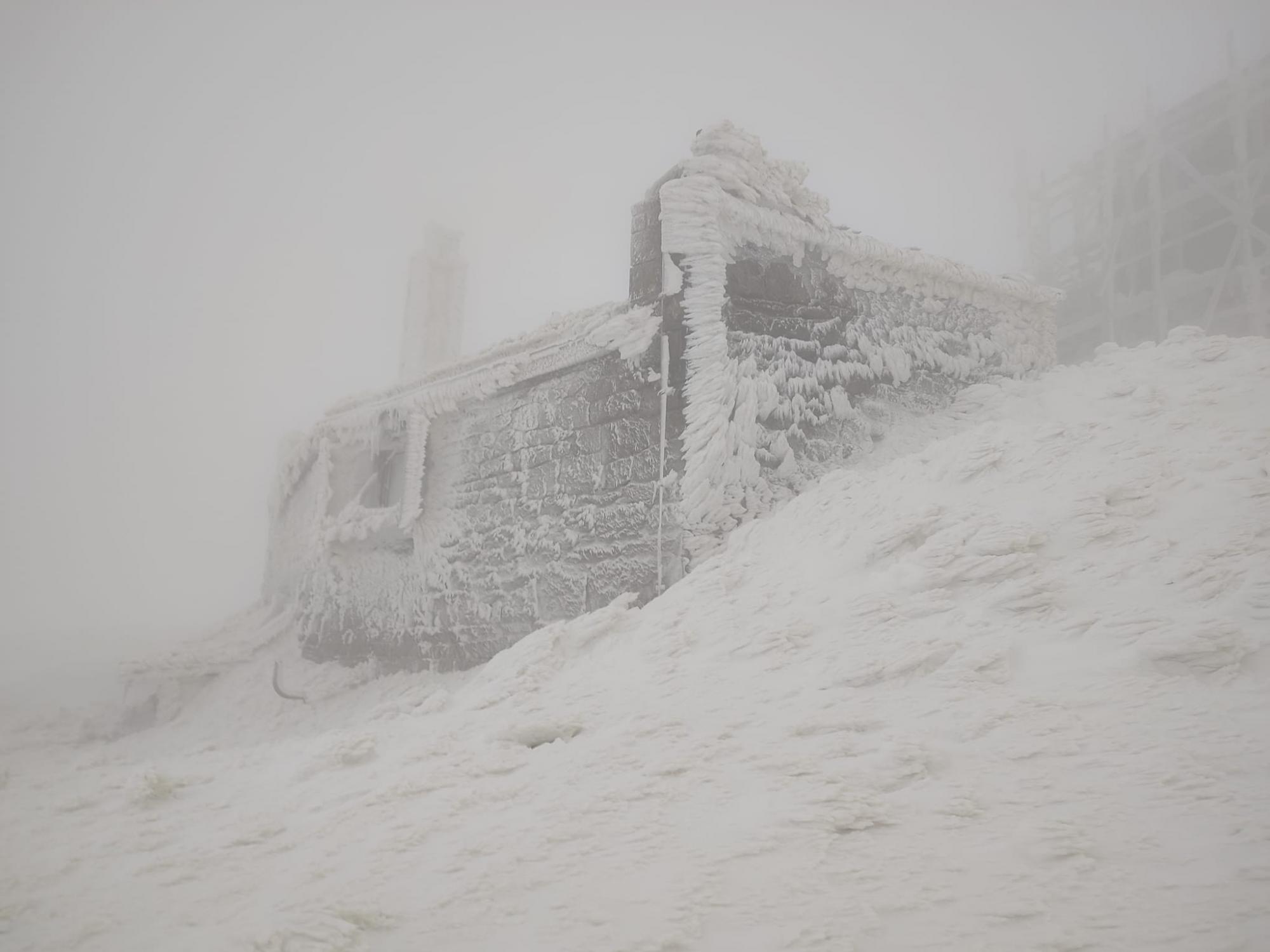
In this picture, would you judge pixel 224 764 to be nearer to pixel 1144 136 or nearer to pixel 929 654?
pixel 929 654

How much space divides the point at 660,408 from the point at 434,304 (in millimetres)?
10643

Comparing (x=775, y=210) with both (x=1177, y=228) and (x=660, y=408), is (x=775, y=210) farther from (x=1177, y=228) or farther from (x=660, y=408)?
(x=1177, y=228)

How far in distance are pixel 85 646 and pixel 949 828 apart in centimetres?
1128

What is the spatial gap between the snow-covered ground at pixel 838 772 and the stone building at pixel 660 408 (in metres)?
1.04

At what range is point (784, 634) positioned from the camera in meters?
2.69

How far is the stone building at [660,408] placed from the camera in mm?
4406

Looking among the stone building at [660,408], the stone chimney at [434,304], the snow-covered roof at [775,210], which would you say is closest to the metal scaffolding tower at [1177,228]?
the stone building at [660,408]

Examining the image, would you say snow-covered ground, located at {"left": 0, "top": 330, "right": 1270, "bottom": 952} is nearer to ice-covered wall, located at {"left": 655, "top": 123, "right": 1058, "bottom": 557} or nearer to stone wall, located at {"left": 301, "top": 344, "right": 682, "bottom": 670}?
ice-covered wall, located at {"left": 655, "top": 123, "right": 1058, "bottom": 557}

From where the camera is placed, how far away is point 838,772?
6.26ft

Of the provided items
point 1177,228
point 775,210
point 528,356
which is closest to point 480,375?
point 528,356

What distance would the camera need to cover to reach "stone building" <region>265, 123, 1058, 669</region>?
4.41 m

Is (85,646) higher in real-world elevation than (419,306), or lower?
A: lower

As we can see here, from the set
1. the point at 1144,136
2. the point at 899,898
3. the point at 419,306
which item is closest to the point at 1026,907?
the point at 899,898

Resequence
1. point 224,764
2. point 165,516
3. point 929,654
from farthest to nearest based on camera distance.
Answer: point 165,516 → point 224,764 → point 929,654
